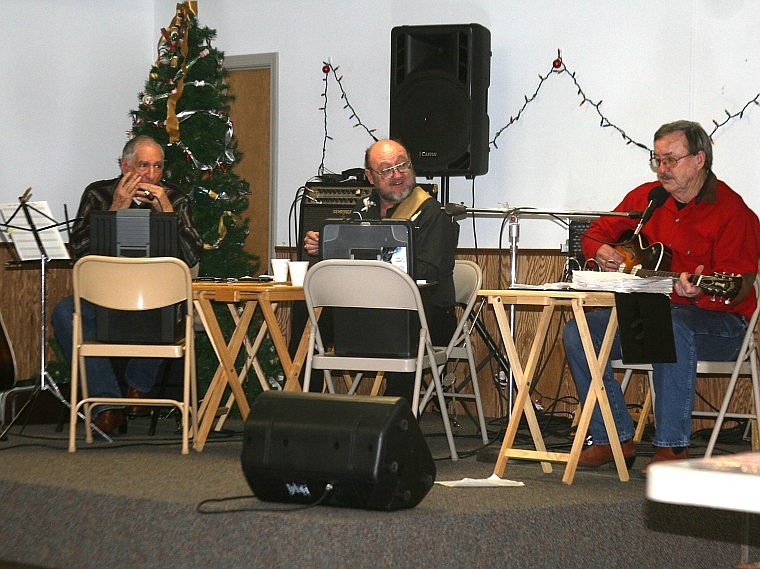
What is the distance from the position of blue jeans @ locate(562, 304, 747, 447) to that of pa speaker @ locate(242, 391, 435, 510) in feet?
3.43

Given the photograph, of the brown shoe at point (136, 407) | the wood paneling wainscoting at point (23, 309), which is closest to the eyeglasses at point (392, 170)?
the brown shoe at point (136, 407)

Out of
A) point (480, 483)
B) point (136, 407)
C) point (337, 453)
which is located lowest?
point (136, 407)

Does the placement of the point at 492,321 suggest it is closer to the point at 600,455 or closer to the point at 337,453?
the point at 600,455

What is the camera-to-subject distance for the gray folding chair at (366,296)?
396 cm

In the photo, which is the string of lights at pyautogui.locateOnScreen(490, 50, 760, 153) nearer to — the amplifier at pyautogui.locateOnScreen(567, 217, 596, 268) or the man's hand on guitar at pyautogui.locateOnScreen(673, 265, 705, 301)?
the amplifier at pyautogui.locateOnScreen(567, 217, 596, 268)

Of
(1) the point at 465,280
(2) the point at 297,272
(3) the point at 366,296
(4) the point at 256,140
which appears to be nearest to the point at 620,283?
(3) the point at 366,296

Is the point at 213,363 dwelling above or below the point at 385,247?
below

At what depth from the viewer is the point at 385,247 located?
4.19 metres

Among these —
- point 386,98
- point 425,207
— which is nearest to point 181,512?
point 425,207

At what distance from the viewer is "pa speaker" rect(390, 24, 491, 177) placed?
5.75m

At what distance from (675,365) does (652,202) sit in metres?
0.71

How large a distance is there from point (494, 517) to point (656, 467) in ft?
6.66

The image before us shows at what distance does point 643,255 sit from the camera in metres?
4.15

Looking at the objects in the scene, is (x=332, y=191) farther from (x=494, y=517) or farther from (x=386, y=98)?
(x=494, y=517)
